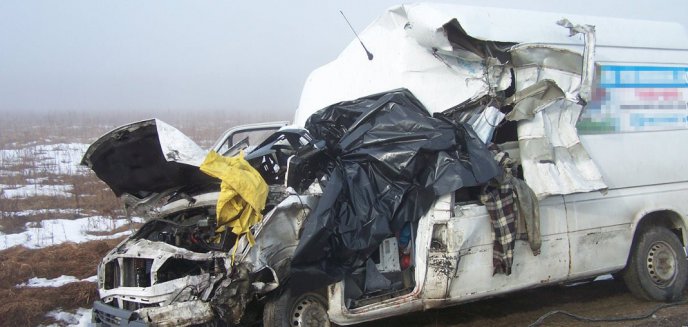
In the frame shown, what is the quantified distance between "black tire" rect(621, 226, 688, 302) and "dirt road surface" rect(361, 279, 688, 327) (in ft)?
0.54

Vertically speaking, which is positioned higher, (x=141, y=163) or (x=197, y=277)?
(x=141, y=163)

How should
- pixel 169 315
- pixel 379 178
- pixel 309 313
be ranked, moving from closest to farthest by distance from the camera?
1. pixel 169 315
2. pixel 309 313
3. pixel 379 178

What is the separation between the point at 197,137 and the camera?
95.2 feet

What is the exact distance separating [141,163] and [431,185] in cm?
268

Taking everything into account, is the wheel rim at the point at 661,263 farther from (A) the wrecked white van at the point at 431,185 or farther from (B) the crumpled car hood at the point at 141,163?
(B) the crumpled car hood at the point at 141,163

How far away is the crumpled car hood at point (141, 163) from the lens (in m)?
4.78

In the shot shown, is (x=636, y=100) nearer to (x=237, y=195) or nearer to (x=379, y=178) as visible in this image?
(x=379, y=178)

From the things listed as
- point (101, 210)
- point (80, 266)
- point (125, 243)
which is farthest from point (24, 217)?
point (125, 243)

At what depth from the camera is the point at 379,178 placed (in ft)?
15.4

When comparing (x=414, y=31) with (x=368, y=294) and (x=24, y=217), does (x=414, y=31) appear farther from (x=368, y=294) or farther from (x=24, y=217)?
(x=24, y=217)

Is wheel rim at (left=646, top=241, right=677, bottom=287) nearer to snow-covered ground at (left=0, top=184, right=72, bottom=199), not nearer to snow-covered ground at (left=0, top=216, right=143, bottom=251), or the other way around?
snow-covered ground at (left=0, top=216, right=143, bottom=251)

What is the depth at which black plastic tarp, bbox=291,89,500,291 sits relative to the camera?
434 centimetres

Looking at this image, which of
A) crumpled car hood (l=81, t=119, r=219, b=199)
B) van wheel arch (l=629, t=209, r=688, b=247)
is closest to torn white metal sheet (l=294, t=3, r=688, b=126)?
crumpled car hood (l=81, t=119, r=219, b=199)

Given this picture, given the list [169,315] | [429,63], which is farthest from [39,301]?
[429,63]
